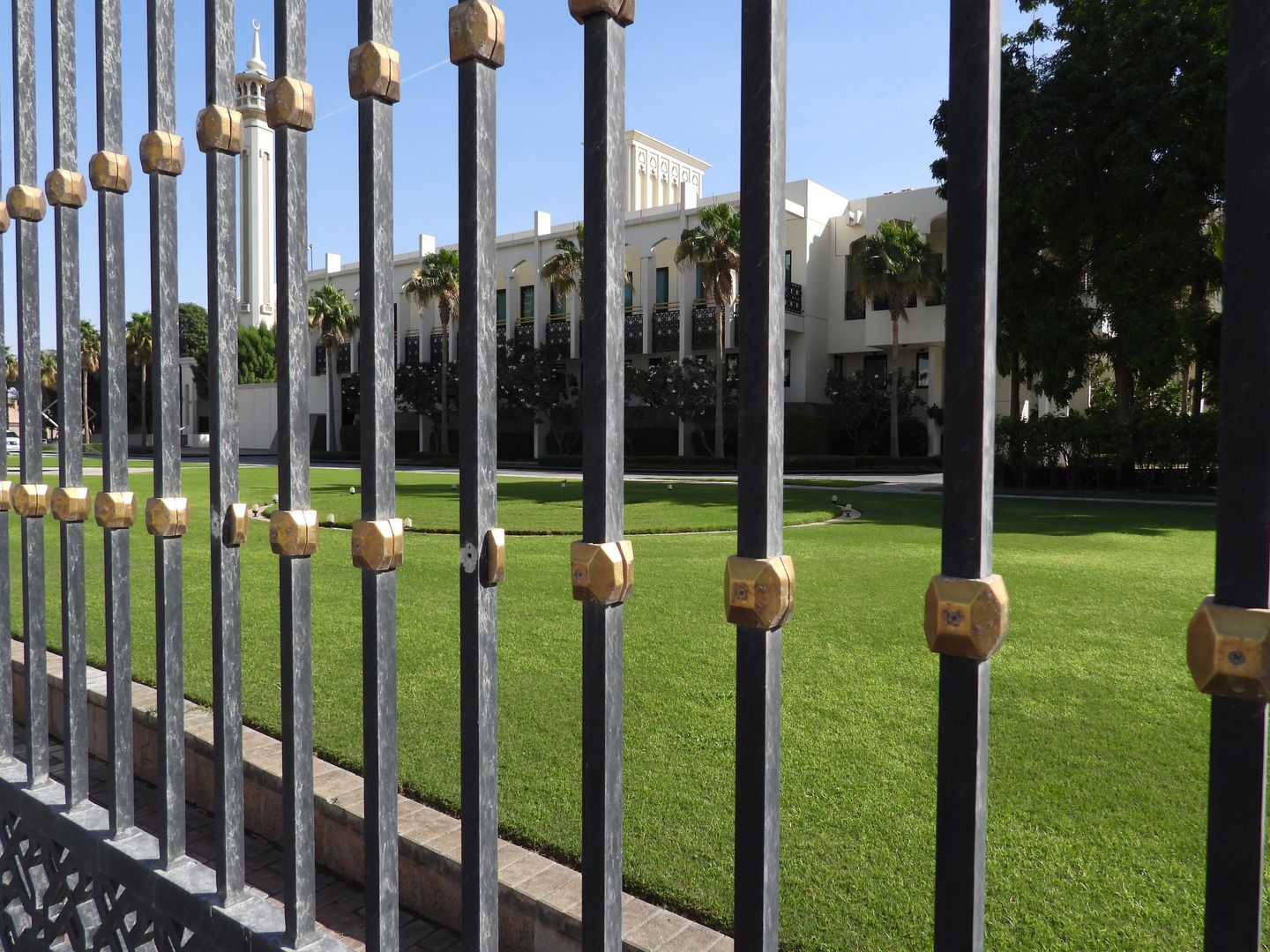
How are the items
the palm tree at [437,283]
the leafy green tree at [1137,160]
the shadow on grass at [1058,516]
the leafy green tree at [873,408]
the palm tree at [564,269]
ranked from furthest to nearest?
1. the palm tree at [437,283]
2. the palm tree at [564,269]
3. the leafy green tree at [873,408]
4. the leafy green tree at [1137,160]
5. the shadow on grass at [1058,516]

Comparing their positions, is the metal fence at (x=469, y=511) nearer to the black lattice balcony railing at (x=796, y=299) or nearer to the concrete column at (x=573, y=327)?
the black lattice balcony railing at (x=796, y=299)

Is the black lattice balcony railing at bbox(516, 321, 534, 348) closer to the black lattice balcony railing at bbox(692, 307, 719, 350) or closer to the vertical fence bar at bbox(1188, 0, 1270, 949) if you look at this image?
the black lattice balcony railing at bbox(692, 307, 719, 350)

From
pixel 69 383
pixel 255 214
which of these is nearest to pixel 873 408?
pixel 69 383

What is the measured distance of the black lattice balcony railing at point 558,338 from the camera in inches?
1788

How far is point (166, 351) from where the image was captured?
2055 mm

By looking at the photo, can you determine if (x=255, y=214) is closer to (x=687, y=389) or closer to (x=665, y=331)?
(x=665, y=331)

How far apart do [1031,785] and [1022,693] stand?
1292mm

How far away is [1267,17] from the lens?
2.39ft

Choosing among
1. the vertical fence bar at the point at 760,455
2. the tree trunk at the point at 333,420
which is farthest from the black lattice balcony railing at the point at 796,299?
the vertical fence bar at the point at 760,455

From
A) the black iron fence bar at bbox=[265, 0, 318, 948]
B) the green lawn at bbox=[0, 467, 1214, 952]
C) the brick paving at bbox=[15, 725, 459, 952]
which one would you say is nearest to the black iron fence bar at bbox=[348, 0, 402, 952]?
the black iron fence bar at bbox=[265, 0, 318, 948]

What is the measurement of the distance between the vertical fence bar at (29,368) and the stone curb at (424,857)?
32 cm

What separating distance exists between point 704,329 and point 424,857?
131 ft

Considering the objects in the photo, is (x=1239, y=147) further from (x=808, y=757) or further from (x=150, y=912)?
(x=808, y=757)

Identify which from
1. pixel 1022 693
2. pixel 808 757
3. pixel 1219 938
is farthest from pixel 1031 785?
pixel 1219 938
